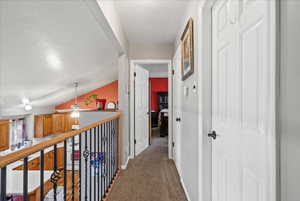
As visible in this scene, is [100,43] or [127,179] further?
[100,43]

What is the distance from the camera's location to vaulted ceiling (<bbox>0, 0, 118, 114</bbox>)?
7.89 feet

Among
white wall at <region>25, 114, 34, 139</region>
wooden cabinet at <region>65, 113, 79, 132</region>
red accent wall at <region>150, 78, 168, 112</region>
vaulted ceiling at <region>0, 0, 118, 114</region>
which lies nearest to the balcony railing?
vaulted ceiling at <region>0, 0, 118, 114</region>

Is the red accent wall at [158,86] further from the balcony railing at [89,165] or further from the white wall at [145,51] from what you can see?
the balcony railing at [89,165]

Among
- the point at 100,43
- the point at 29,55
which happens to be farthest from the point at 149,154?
the point at 29,55

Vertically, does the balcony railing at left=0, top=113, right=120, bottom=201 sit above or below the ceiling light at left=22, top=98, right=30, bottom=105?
below

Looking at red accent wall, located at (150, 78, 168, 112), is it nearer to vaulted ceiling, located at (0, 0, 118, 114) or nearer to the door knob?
vaulted ceiling, located at (0, 0, 118, 114)

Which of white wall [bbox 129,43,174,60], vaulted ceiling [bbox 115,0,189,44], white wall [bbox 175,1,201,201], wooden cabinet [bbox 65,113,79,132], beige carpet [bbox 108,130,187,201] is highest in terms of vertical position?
vaulted ceiling [bbox 115,0,189,44]

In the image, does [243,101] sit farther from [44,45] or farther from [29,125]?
[29,125]

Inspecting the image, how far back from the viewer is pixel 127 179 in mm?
3053

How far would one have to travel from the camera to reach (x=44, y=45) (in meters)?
3.26
